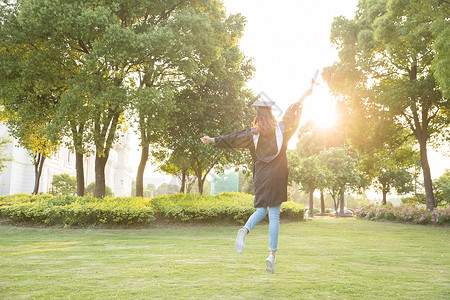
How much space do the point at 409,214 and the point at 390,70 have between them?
8.18 meters

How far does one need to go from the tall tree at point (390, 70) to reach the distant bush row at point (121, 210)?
31.3 feet

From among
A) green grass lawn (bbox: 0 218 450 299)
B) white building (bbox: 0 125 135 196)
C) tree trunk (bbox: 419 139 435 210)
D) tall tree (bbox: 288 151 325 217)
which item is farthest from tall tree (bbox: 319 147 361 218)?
green grass lawn (bbox: 0 218 450 299)

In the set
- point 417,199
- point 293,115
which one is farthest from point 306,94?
point 417,199

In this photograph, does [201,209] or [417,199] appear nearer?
[201,209]

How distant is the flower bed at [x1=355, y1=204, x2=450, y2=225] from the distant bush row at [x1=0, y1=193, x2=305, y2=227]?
9.47 meters

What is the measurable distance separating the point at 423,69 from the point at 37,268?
69.9 feet

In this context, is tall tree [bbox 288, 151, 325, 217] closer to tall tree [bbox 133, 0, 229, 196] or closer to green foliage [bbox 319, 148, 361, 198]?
green foliage [bbox 319, 148, 361, 198]

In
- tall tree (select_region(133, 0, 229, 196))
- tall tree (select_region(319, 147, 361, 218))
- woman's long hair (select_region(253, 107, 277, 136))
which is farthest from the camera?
tall tree (select_region(319, 147, 361, 218))

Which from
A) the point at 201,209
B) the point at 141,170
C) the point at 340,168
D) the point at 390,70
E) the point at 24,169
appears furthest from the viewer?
the point at 24,169

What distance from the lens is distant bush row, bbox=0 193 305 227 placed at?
45.3ft

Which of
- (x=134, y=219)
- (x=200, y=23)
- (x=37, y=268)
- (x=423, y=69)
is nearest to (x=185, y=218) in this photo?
(x=134, y=219)

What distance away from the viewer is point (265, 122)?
5.07m

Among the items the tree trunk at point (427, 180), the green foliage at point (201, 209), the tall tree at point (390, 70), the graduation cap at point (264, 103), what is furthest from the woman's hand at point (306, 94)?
the tree trunk at point (427, 180)

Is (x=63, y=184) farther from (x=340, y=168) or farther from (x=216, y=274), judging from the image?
(x=216, y=274)
